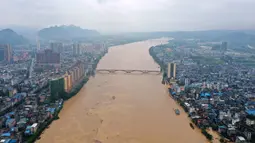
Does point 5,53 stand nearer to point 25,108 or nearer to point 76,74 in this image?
point 76,74

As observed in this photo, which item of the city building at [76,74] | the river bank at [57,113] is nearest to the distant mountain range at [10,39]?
the city building at [76,74]

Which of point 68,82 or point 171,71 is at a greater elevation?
point 171,71

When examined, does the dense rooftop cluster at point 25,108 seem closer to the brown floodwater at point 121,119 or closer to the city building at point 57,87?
the city building at point 57,87

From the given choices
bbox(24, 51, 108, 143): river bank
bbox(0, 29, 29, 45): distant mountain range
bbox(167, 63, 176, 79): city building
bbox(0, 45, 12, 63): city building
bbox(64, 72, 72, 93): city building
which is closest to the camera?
bbox(24, 51, 108, 143): river bank

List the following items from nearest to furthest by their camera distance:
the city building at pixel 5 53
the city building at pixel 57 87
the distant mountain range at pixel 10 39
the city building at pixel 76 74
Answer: the city building at pixel 57 87 → the city building at pixel 76 74 → the city building at pixel 5 53 → the distant mountain range at pixel 10 39

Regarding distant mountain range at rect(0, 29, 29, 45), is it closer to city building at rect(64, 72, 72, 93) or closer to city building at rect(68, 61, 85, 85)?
city building at rect(68, 61, 85, 85)

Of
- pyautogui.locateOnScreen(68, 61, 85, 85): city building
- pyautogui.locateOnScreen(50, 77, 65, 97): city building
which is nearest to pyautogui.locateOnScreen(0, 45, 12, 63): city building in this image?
pyautogui.locateOnScreen(68, 61, 85, 85): city building

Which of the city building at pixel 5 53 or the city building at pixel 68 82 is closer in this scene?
the city building at pixel 68 82

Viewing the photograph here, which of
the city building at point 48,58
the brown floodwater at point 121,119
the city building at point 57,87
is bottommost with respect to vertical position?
the brown floodwater at point 121,119

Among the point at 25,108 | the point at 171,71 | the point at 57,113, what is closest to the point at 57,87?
the point at 25,108
